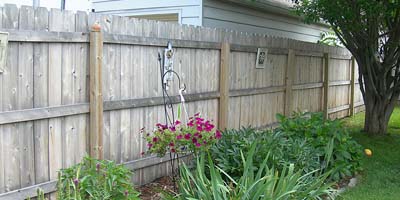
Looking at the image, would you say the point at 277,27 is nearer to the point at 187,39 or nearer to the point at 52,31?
the point at 187,39

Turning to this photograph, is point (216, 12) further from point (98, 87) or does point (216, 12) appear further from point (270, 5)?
point (98, 87)

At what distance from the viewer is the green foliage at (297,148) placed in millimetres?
5004

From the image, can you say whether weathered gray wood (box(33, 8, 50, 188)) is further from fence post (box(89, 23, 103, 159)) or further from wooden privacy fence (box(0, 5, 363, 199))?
fence post (box(89, 23, 103, 159))

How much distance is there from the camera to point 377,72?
9328mm

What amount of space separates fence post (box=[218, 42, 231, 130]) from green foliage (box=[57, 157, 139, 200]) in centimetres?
314

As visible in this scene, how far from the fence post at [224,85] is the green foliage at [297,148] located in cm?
83

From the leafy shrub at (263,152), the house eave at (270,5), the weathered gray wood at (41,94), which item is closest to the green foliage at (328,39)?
the house eave at (270,5)

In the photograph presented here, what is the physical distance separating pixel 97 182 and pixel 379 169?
4480 mm

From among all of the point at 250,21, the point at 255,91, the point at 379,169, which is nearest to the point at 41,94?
the point at 255,91

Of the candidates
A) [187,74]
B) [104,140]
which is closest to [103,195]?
[104,140]

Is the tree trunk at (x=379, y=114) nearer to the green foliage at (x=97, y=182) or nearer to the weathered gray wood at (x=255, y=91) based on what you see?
the weathered gray wood at (x=255, y=91)

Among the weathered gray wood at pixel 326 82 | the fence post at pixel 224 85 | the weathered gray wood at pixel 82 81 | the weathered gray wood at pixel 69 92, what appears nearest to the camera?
the weathered gray wood at pixel 69 92

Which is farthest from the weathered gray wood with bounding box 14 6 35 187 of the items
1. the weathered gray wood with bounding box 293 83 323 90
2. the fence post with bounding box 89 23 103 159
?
the weathered gray wood with bounding box 293 83 323 90

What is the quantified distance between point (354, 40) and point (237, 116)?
333 cm
